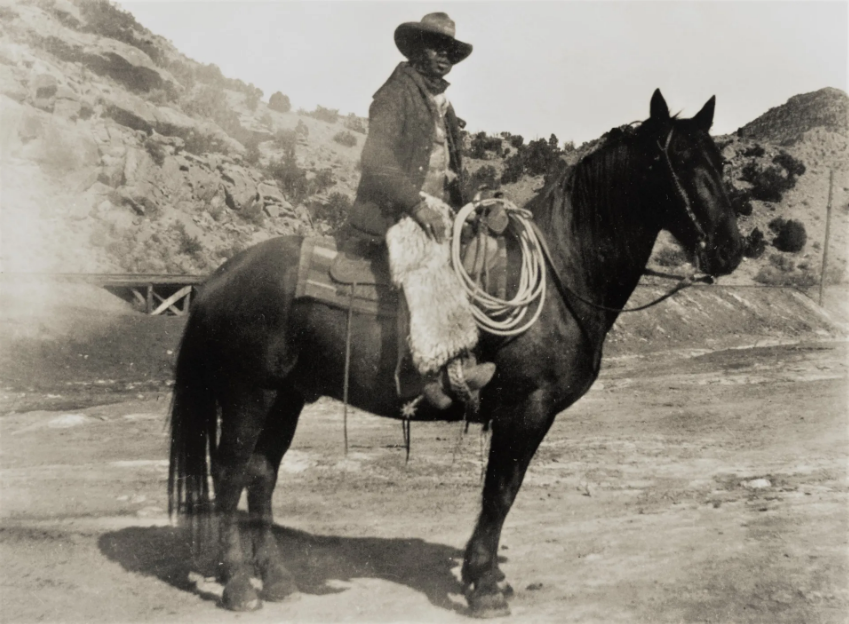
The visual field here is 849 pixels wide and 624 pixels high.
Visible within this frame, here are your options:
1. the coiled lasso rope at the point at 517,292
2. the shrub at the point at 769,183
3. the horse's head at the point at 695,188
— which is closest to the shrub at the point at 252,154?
the shrub at the point at 769,183

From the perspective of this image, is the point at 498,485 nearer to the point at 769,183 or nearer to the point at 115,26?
the point at 115,26

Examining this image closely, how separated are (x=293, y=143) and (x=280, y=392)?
40.0 metres

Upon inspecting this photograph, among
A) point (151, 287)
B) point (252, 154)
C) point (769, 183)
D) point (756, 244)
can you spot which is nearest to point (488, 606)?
point (151, 287)

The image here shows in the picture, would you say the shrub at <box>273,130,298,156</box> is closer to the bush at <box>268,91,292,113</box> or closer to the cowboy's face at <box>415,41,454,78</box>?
the bush at <box>268,91,292,113</box>

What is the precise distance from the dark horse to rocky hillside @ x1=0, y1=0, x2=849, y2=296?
887cm

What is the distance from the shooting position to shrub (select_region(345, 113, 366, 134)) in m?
58.1

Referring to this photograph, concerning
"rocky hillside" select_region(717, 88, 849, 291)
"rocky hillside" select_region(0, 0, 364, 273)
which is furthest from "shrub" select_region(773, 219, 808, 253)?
"rocky hillside" select_region(0, 0, 364, 273)

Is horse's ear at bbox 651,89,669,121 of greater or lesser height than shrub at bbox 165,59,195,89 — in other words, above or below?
below

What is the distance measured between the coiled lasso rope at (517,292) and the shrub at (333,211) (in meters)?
31.1

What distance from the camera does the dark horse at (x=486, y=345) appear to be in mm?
4441

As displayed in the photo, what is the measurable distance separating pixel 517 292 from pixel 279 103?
55.3 metres

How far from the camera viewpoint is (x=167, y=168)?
96.1ft

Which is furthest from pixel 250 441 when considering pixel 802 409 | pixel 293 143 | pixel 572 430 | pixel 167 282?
pixel 293 143

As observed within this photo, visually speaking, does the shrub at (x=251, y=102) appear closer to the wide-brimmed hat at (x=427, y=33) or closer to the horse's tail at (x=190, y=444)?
the horse's tail at (x=190, y=444)
